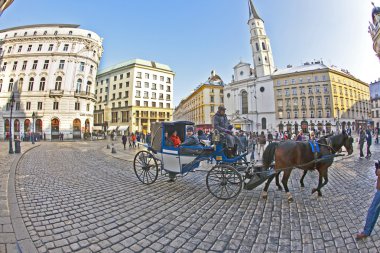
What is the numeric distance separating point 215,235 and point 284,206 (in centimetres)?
Answer: 213

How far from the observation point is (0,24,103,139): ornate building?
3391 cm

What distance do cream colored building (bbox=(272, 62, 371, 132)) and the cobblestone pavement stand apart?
49650 mm

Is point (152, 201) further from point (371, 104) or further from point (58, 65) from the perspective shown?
point (371, 104)

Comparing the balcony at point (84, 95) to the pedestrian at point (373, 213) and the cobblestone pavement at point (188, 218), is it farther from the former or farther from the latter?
the pedestrian at point (373, 213)

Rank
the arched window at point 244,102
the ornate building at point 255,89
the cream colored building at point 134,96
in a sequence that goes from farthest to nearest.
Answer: the arched window at point 244,102 < the ornate building at point 255,89 < the cream colored building at point 134,96

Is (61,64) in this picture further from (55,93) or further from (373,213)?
(373,213)

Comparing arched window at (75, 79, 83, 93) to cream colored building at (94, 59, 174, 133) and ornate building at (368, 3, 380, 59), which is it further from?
ornate building at (368, 3, 380, 59)

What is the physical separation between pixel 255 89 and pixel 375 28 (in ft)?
116

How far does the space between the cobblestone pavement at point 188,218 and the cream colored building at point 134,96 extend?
44.5 meters

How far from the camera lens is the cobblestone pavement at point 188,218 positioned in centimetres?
272

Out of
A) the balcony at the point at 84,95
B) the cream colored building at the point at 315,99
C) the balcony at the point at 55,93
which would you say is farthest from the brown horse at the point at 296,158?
the cream colored building at the point at 315,99

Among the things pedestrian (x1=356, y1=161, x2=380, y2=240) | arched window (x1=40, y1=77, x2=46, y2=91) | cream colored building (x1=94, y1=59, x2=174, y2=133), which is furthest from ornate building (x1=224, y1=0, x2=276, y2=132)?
pedestrian (x1=356, y1=161, x2=380, y2=240)

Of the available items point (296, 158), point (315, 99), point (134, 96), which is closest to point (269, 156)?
point (296, 158)

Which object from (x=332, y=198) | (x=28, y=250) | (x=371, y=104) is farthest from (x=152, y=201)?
(x=371, y=104)
